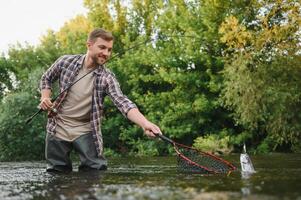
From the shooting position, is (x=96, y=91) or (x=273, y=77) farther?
(x=273, y=77)

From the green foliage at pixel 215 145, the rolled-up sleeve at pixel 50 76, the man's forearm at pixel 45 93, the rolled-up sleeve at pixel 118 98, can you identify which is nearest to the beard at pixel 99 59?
the rolled-up sleeve at pixel 118 98

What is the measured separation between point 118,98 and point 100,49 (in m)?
0.66

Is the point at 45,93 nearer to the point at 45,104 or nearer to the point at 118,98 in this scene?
the point at 45,104

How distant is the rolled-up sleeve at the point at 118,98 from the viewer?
250 inches


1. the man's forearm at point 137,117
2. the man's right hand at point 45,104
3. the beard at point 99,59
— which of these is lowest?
the man's forearm at point 137,117

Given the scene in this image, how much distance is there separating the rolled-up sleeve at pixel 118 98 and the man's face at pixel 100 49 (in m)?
0.26

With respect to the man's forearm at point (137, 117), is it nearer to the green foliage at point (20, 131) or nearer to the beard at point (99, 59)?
the beard at point (99, 59)

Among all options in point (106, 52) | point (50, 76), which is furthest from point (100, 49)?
point (50, 76)

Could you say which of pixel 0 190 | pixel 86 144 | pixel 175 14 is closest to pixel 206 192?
pixel 0 190

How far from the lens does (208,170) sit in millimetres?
6059

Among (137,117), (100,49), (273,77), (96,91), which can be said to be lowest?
(137,117)

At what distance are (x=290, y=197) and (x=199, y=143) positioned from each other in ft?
62.2

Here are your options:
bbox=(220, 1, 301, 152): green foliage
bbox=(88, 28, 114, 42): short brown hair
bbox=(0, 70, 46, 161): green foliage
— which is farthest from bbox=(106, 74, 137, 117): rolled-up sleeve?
bbox=(0, 70, 46, 161): green foliage

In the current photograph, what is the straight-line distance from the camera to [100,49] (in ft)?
21.7
